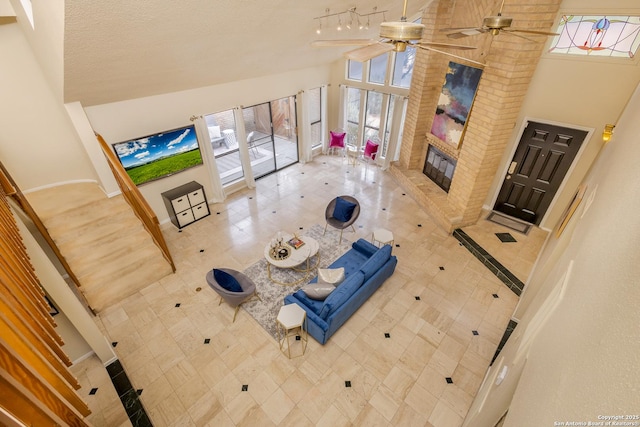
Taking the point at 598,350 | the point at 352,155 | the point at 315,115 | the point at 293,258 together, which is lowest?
the point at 352,155

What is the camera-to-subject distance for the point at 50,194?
5.88 m

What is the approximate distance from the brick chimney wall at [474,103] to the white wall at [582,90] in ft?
1.52

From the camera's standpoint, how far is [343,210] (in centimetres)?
675

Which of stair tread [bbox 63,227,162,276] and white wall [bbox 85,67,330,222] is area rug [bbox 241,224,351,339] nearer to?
stair tread [bbox 63,227,162,276]

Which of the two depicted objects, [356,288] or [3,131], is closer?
[356,288]

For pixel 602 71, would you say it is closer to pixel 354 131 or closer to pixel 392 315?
pixel 392 315

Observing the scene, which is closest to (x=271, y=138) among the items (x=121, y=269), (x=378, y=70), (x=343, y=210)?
(x=378, y=70)

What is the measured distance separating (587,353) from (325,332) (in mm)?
3860

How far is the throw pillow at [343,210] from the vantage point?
670cm

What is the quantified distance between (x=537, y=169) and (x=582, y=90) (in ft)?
5.35

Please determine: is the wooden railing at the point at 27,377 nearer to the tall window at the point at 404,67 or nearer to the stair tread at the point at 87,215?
the stair tread at the point at 87,215

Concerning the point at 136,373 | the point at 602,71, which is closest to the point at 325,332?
the point at 136,373

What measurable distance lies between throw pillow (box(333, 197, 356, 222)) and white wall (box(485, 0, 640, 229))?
3.76 metres

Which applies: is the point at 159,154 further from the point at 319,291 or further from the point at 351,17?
the point at 351,17
